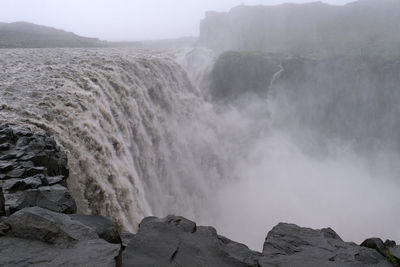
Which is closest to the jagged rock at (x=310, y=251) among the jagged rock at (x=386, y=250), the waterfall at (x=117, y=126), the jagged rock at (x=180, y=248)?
the jagged rock at (x=386, y=250)

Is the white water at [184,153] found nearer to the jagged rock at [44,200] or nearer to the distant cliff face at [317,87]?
the distant cliff face at [317,87]

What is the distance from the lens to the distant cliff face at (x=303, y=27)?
3900 centimetres

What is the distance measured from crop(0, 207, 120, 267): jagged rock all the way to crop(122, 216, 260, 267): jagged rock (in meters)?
0.49

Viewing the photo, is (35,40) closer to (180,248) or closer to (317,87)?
(317,87)

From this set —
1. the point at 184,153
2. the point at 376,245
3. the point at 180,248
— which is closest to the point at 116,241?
the point at 180,248

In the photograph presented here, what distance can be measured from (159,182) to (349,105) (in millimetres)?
21717

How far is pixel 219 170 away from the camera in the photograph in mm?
22719

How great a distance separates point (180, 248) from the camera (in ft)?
16.1

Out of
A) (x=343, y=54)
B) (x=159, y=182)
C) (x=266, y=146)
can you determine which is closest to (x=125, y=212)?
(x=159, y=182)

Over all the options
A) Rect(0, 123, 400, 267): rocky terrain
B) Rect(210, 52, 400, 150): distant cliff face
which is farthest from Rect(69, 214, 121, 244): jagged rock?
Rect(210, 52, 400, 150): distant cliff face

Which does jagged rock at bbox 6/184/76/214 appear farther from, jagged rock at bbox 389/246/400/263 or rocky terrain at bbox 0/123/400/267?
jagged rock at bbox 389/246/400/263

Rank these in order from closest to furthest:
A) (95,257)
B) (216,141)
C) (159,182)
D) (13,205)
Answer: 1. (95,257)
2. (13,205)
3. (159,182)
4. (216,141)

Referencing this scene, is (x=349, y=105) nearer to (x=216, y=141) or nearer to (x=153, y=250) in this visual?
(x=216, y=141)

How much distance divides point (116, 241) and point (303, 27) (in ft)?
Result: 166
